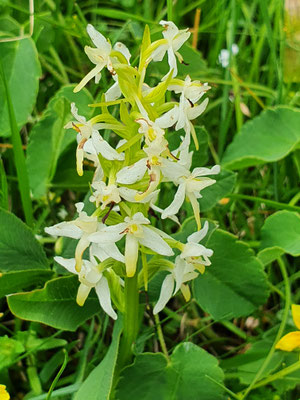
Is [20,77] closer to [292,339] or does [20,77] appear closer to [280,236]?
[280,236]

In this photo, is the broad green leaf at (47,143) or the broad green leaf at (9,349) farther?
the broad green leaf at (47,143)

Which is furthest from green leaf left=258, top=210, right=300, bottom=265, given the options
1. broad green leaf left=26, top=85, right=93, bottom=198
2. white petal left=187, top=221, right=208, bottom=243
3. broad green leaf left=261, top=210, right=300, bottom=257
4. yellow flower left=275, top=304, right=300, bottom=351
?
broad green leaf left=26, top=85, right=93, bottom=198

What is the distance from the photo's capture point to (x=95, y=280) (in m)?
0.91

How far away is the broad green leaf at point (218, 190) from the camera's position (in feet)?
3.97

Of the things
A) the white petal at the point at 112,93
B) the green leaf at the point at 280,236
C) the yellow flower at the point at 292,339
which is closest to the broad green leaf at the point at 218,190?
the green leaf at the point at 280,236

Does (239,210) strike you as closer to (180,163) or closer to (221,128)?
(221,128)

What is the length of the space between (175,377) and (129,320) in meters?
0.13

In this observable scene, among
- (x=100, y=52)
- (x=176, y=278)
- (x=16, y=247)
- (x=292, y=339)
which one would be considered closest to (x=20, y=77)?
(x=16, y=247)

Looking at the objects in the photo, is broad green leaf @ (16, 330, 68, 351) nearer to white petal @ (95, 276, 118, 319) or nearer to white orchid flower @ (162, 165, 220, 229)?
white petal @ (95, 276, 118, 319)

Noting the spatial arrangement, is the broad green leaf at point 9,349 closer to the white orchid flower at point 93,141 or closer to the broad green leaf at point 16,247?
the broad green leaf at point 16,247

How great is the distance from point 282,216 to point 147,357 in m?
0.40

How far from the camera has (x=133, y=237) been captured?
851mm

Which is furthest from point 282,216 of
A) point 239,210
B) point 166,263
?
point 166,263

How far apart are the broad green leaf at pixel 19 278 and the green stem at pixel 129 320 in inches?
7.6
